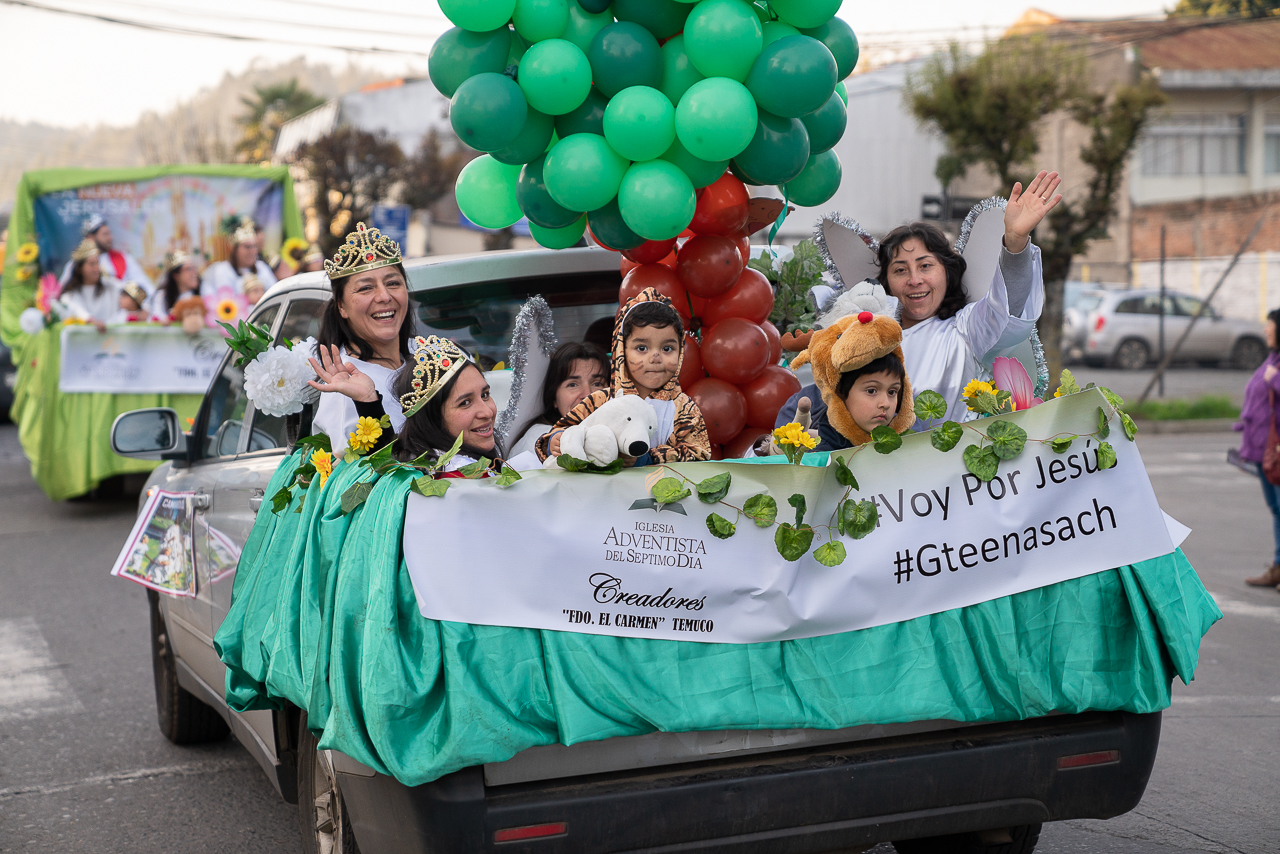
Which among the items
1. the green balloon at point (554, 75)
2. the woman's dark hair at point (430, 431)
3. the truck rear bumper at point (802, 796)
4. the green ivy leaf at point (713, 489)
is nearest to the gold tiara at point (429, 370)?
the woman's dark hair at point (430, 431)

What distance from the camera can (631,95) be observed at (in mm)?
→ 3531

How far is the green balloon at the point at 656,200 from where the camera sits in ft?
11.7

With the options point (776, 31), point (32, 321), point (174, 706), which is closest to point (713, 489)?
point (776, 31)

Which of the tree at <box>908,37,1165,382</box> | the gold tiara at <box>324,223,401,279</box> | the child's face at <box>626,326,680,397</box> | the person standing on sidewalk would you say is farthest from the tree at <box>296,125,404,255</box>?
the child's face at <box>626,326,680,397</box>

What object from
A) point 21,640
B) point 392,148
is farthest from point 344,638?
point 392,148

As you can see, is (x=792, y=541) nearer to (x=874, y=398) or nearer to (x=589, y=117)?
(x=874, y=398)

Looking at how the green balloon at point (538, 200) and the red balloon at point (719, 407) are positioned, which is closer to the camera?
the green balloon at point (538, 200)

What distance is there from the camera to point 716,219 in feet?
13.3

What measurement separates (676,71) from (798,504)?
5.10 feet

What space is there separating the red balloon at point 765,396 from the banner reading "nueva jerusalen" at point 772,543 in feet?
3.92

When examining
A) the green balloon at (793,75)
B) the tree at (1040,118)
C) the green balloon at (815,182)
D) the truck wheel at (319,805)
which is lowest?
the truck wheel at (319,805)

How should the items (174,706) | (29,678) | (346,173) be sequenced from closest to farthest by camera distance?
(174,706), (29,678), (346,173)

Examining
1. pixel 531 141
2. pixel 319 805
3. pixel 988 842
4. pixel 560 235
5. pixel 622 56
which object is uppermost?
pixel 622 56

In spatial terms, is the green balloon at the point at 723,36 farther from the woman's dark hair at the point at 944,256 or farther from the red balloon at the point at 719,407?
the red balloon at the point at 719,407
